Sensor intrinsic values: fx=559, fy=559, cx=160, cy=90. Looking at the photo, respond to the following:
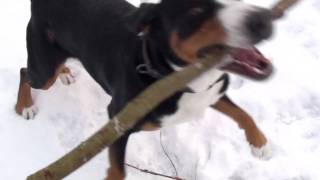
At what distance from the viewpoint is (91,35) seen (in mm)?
3740

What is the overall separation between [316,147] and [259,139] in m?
0.44

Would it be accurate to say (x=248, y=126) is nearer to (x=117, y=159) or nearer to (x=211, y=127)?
(x=211, y=127)

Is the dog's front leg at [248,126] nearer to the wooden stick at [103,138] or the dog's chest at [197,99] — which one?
the dog's chest at [197,99]

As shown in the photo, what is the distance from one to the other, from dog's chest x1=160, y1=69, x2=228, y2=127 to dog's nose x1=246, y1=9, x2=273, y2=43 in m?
0.62

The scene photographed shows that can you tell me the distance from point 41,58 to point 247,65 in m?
1.86

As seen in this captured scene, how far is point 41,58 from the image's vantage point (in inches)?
161

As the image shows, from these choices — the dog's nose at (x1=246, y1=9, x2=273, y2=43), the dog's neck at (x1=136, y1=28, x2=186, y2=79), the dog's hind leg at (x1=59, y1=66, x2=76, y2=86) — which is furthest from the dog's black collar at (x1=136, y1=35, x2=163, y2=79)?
the dog's hind leg at (x1=59, y1=66, x2=76, y2=86)

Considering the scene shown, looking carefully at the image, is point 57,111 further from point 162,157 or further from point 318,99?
point 318,99

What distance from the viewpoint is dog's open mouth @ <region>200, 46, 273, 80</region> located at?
273cm

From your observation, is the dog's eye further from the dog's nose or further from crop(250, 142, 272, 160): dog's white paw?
crop(250, 142, 272, 160): dog's white paw

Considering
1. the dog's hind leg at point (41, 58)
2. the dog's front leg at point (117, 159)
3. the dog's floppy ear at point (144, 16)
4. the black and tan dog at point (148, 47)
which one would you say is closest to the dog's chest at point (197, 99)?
the black and tan dog at point (148, 47)

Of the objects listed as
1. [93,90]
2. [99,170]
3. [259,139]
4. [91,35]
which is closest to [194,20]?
[91,35]

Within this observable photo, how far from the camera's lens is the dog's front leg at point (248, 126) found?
3.94 m

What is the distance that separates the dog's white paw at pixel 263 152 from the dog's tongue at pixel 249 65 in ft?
4.33
